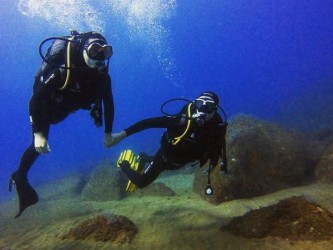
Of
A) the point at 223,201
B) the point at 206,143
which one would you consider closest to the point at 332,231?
the point at 206,143

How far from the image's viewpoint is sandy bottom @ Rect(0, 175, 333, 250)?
5162mm

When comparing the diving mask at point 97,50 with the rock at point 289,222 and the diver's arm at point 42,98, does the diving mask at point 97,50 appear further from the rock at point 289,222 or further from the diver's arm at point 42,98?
the rock at point 289,222

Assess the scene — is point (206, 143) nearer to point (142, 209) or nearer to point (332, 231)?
point (332, 231)

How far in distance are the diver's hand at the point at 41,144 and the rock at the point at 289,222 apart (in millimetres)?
3512

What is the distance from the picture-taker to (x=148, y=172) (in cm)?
675

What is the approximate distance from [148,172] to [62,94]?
2594mm

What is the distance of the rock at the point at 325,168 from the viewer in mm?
7615

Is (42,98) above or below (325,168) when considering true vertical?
above

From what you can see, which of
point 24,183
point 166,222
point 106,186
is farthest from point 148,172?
point 106,186

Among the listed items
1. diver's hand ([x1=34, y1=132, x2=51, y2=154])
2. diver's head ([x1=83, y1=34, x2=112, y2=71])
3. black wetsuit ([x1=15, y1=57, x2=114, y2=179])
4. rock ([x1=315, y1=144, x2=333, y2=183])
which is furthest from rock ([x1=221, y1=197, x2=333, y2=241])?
diver's head ([x1=83, y1=34, x2=112, y2=71])

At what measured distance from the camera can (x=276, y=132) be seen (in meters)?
8.67

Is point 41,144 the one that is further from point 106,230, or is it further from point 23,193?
point 106,230

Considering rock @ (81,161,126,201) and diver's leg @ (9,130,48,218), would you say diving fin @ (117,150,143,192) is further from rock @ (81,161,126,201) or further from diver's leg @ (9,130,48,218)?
rock @ (81,161,126,201)

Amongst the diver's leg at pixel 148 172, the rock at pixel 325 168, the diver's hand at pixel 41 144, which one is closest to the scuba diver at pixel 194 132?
the diver's leg at pixel 148 172
